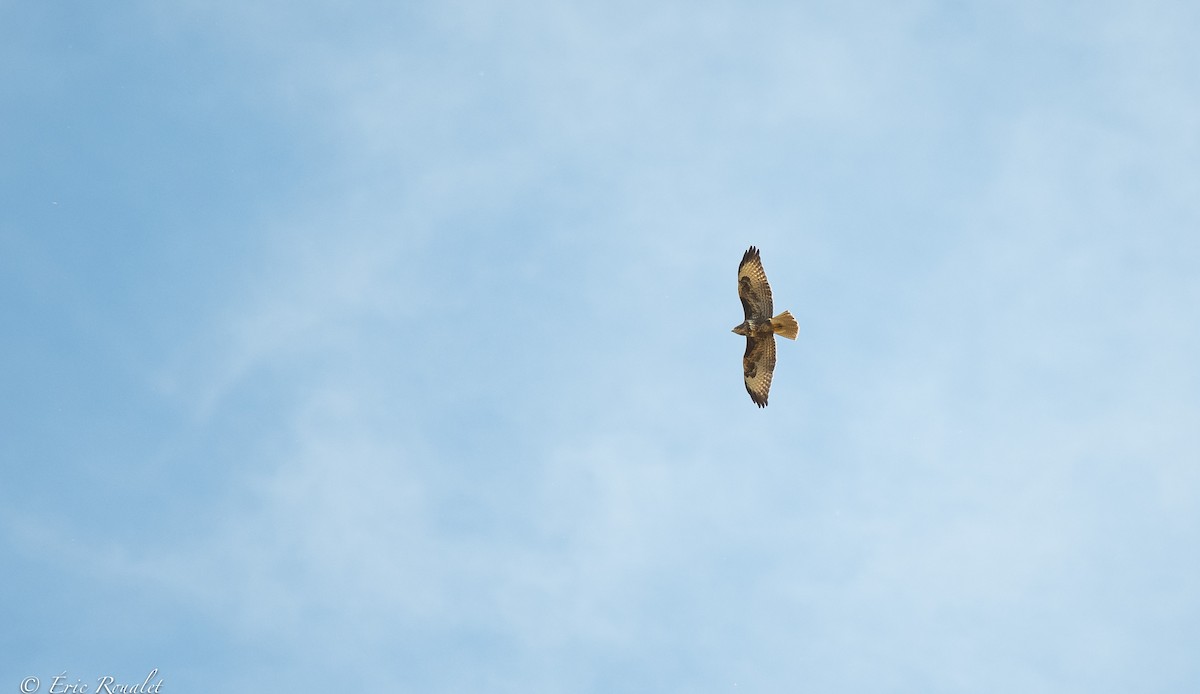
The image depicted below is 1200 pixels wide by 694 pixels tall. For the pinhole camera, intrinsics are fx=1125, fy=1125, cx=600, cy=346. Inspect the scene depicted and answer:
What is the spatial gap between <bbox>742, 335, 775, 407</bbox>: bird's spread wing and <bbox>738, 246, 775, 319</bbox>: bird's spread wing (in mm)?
750

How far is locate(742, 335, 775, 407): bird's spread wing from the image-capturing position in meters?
27.6

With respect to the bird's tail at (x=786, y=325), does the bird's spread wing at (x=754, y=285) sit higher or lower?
higher

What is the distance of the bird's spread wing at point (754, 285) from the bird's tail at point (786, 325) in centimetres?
36

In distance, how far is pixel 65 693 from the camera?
31266 mm

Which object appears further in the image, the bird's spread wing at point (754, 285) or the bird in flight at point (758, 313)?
the bird's spread wing at point (754, 285)

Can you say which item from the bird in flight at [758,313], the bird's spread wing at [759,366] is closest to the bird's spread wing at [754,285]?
the bird in flight at [758,313]

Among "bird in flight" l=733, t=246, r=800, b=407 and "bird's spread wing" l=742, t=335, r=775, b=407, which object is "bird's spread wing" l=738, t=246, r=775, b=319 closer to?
"bird in flight" l=733, t=246, r=800, b=407

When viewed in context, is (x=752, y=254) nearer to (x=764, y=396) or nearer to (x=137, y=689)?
(x=764, y=396)

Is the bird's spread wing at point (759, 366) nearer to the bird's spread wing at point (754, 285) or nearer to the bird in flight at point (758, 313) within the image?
the bird in flight at point (758, 313)

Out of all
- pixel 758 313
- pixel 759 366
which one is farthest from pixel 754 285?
pixel 759 366

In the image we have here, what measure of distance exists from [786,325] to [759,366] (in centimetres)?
199

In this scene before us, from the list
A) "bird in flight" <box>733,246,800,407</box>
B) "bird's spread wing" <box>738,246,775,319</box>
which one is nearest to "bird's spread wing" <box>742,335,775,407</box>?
"bird in flight" <box>733,246,800,407</box>

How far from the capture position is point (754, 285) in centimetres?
2695

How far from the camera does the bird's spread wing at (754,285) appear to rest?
26.9 m
